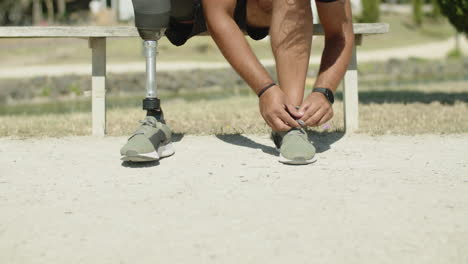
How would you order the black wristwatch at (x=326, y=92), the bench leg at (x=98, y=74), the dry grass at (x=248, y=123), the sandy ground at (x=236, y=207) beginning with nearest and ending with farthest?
the sandy ground at (x=236, y=207) → the black wristwatch at (x=326, y=92) → the bench leg at (x=98, y=74) → the dry grass at (x=248, y=123)

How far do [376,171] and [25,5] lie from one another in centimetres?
3483

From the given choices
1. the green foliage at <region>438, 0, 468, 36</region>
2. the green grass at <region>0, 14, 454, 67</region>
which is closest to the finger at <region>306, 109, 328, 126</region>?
the green foliage at <region>438, 0, 468, 36</region>

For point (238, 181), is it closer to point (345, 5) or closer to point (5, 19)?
point (345, 5)

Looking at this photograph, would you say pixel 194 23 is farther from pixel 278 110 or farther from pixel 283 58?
pixel 278 110

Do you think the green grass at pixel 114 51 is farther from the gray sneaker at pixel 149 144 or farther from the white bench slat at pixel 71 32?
the gray sneaker at pixel 149 144

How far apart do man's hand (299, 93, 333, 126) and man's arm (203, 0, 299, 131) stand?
7 centimetres

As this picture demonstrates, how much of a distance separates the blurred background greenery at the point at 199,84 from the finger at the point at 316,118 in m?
1.09

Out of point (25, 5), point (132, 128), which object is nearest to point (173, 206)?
point (132, 128)

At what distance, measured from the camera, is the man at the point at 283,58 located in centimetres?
297

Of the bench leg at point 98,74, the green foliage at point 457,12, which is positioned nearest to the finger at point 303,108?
the bench leg at point 98,74

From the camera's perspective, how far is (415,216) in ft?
6.97

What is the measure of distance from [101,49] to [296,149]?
68.3 inches

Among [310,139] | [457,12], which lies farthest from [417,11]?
[310,139]

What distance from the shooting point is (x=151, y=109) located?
3301 millimetres
